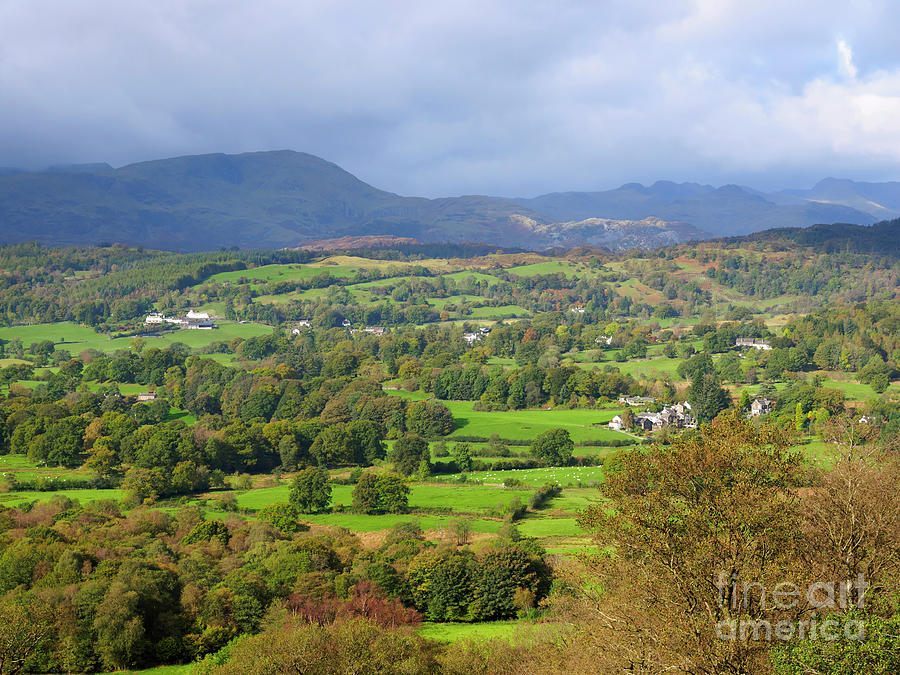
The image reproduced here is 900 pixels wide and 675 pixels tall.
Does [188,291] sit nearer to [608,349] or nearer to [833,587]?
[608,349]

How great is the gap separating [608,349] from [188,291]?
7856cm

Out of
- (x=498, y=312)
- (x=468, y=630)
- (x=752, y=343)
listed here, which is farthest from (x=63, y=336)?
(x=468, y=630)

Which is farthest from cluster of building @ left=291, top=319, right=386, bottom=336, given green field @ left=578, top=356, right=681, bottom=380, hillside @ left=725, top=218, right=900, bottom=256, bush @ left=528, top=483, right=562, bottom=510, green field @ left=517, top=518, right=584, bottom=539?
hillside @ left=725, top=218, right=900, bottom=256

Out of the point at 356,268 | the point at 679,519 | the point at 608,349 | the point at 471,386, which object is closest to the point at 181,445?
the point at 471,386

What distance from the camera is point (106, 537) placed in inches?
1140

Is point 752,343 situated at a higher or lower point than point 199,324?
lower

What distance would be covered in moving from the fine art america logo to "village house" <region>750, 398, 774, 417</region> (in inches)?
2124

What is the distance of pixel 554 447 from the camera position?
52281 mm

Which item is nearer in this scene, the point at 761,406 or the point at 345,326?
the point at 761,406

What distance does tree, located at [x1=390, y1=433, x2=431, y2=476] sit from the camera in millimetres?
49844

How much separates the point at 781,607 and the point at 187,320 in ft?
382

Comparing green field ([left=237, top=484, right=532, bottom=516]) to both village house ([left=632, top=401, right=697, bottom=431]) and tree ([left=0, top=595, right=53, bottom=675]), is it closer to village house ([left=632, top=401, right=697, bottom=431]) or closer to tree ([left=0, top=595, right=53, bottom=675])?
tree ([left=0, top=595, right=53, bottom=675])

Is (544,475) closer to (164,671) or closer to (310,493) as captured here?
(310,493)

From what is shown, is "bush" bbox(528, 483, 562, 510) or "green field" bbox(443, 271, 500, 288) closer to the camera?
"bush" bbox(528, 483, 562, 510)
